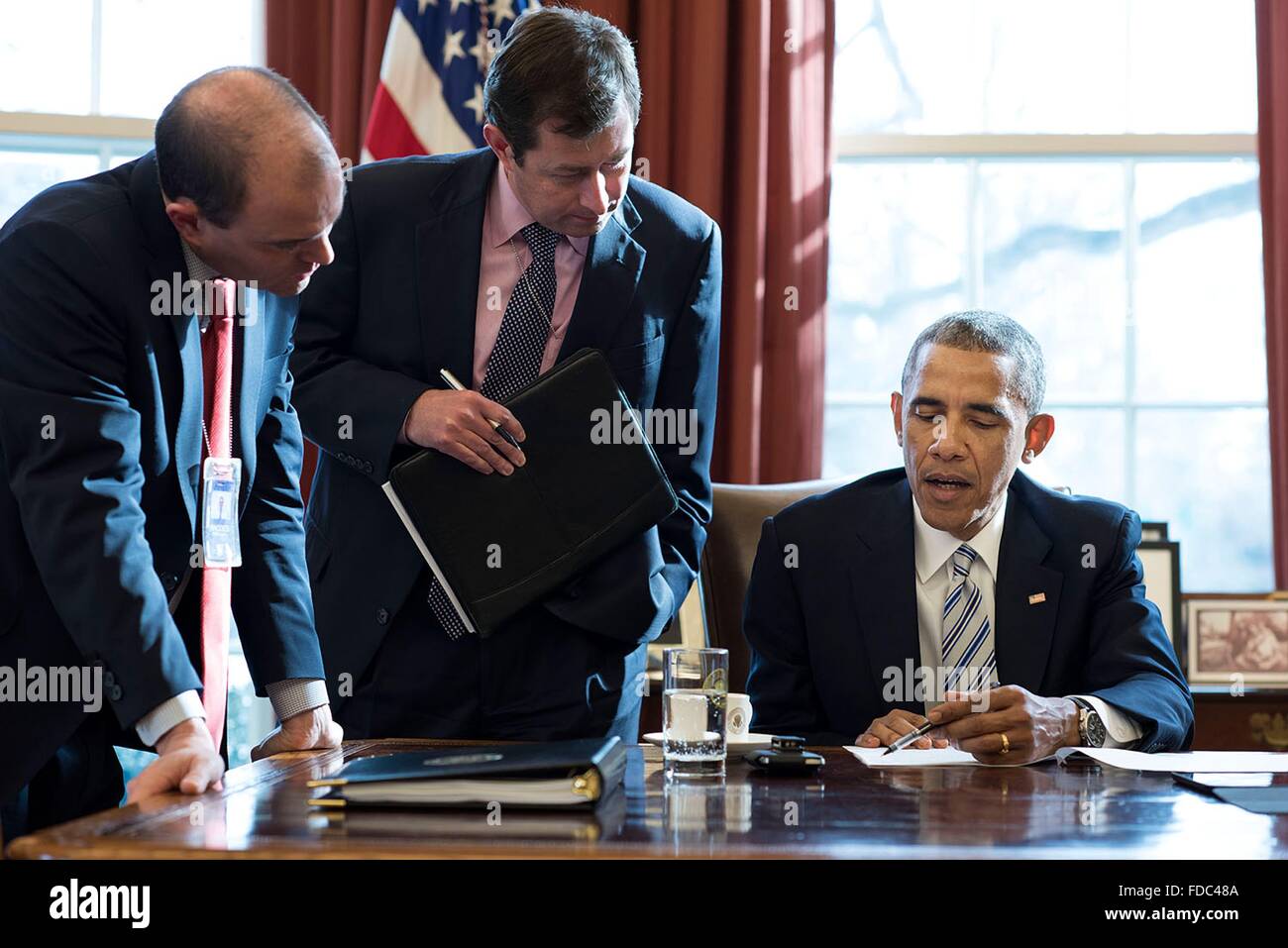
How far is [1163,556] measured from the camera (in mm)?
3617

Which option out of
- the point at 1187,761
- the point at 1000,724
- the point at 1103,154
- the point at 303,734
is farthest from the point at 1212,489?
the point at 303,734

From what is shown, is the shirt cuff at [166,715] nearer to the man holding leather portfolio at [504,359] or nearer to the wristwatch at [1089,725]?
the man holding leather portfolio at [504,359]

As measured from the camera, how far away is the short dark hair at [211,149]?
155 cm

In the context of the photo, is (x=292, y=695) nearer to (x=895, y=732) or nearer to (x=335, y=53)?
(x=895, y=732)

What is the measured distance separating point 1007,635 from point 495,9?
8.42 feet

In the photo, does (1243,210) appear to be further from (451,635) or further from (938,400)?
(451,635)

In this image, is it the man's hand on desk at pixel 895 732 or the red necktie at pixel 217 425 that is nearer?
the red necktie at pixel 217 425

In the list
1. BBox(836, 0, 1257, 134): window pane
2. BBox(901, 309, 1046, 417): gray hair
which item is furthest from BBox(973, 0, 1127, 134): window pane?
BBox(901, 309, 1046, 417): gray hair

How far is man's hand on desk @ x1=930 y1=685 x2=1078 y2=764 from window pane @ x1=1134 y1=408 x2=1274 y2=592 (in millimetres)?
2743

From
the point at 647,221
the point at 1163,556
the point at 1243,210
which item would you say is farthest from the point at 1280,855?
the point at 1243,210

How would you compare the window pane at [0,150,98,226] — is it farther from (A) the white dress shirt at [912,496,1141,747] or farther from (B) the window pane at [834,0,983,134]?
(A) the white dress shirt at [912,496,1141,747]

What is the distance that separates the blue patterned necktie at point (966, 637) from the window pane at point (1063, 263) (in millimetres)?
2351

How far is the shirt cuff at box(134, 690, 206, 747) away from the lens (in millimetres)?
1409

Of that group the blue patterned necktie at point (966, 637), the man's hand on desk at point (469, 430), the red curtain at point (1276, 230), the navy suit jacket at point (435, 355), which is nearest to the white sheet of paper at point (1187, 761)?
the blue patterned necktie at point (966, 637)
